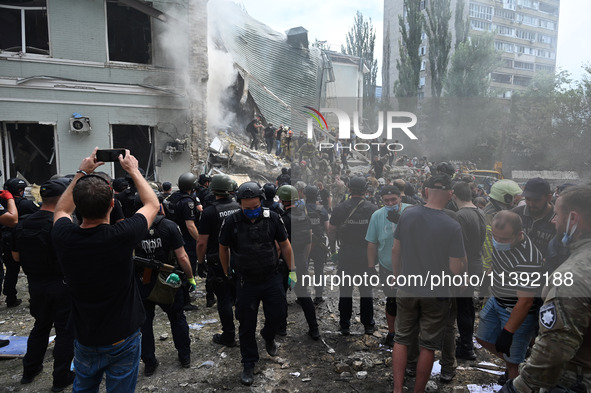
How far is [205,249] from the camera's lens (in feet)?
13.9

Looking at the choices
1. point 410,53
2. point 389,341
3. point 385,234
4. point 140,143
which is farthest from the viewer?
point 410,53

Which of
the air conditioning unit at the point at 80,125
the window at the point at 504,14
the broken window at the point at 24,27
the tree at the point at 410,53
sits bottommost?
the air conditioning unit at the point at 80,125

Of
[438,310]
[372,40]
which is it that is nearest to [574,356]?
[438,310]

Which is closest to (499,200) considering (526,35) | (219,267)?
(219,267)

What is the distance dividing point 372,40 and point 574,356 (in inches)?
1405

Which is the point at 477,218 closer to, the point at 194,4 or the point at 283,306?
the point at 283,306

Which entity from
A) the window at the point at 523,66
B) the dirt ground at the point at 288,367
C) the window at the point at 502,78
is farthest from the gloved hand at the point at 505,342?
the window at the point at 523,66

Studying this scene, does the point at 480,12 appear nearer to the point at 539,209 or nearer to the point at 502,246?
the point at 539,209

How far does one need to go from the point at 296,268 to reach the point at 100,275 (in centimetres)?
315

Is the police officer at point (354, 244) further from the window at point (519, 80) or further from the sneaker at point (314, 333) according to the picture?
the window at point (519, 80)

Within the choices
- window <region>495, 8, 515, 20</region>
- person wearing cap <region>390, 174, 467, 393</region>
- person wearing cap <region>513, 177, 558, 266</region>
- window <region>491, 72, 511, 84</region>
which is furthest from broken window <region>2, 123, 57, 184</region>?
window <region>491, 72, 511, 84</region>

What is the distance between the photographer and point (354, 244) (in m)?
4.48

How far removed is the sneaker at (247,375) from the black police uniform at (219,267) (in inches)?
28.6

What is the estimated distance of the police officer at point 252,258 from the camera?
346cm
